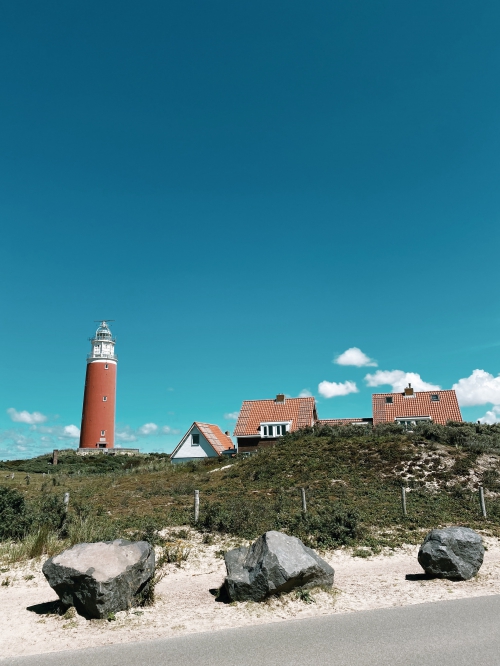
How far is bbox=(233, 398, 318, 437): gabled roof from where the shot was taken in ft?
160

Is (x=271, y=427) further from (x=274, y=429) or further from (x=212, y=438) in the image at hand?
(x=212, y=438)

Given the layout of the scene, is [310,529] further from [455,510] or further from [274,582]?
[455,510]

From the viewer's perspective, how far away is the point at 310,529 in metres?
16.0

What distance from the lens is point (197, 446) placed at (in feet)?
170

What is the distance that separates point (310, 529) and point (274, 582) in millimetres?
6496

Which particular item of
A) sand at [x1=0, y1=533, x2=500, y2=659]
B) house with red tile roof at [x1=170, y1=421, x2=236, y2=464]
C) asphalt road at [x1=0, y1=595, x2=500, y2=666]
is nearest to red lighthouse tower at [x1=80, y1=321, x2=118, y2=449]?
house with red tile roof at [x1=170, y1=421, x2=236, y2=464]

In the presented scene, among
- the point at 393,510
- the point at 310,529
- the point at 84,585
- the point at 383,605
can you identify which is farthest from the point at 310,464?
the point at 84,585

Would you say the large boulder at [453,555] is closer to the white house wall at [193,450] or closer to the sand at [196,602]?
the sand at [196,602]

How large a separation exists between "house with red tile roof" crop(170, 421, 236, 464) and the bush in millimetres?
34392

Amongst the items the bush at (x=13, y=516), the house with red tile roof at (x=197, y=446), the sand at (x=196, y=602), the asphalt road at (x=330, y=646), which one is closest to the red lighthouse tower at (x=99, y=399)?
the house with red tile roof at (x=197, y=446)

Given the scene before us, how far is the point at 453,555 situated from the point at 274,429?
37.3 meters

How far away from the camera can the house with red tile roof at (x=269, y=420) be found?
1887 inches

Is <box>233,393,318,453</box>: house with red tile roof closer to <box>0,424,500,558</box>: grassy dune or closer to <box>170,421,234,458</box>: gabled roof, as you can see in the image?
<box>170,421,234,458</box>: gabled roof

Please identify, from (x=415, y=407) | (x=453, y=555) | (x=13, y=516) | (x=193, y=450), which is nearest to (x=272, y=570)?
(x=453, y=555)
